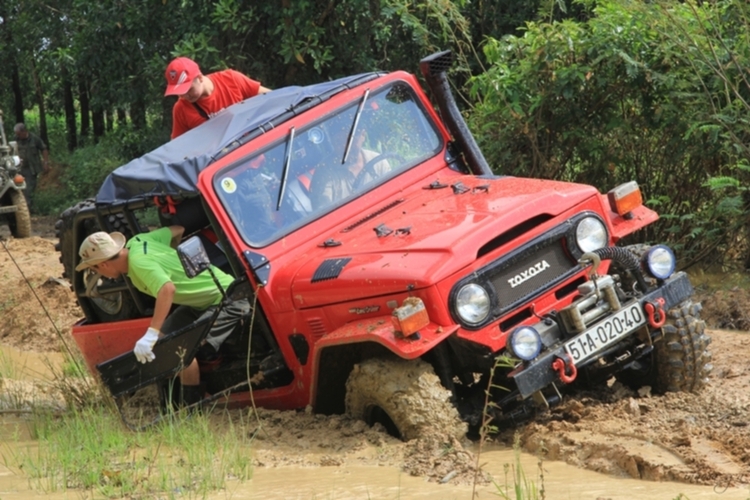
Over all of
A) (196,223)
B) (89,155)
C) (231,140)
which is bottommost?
(89,155)

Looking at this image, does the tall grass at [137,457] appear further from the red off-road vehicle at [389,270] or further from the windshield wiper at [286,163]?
the windshield wiper at [286,163]

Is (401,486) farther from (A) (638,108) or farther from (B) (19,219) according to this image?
(B) (19,219)

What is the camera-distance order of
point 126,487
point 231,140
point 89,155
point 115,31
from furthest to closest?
1. point 89,155
2. point 115,31
3. point 231,140
4. point 126,487

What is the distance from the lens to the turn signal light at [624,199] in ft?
18.1

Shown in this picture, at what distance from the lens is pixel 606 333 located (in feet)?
16.5

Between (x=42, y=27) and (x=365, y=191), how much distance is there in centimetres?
1454

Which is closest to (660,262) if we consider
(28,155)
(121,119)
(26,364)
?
(26,364)

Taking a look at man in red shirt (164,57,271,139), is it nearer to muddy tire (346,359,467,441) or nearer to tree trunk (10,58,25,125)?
muddy tire (346,359,467,441)

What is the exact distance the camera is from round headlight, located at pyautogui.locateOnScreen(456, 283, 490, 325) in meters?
4.87

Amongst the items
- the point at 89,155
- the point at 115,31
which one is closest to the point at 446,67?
the point at 115,31

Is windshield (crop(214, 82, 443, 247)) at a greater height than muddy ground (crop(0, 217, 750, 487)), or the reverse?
windshield (crop(214, 82, 443, 247))

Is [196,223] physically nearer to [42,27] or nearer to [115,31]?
[115,31]

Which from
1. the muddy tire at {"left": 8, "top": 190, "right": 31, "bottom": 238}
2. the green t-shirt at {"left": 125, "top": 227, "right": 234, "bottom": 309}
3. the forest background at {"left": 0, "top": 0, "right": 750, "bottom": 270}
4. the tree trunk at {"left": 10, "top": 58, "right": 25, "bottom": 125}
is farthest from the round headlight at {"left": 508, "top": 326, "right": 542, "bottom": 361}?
the tree trunk at {"left": 10, "top": 58, "right": 25, "bottom": 125}

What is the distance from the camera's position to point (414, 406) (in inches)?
194
